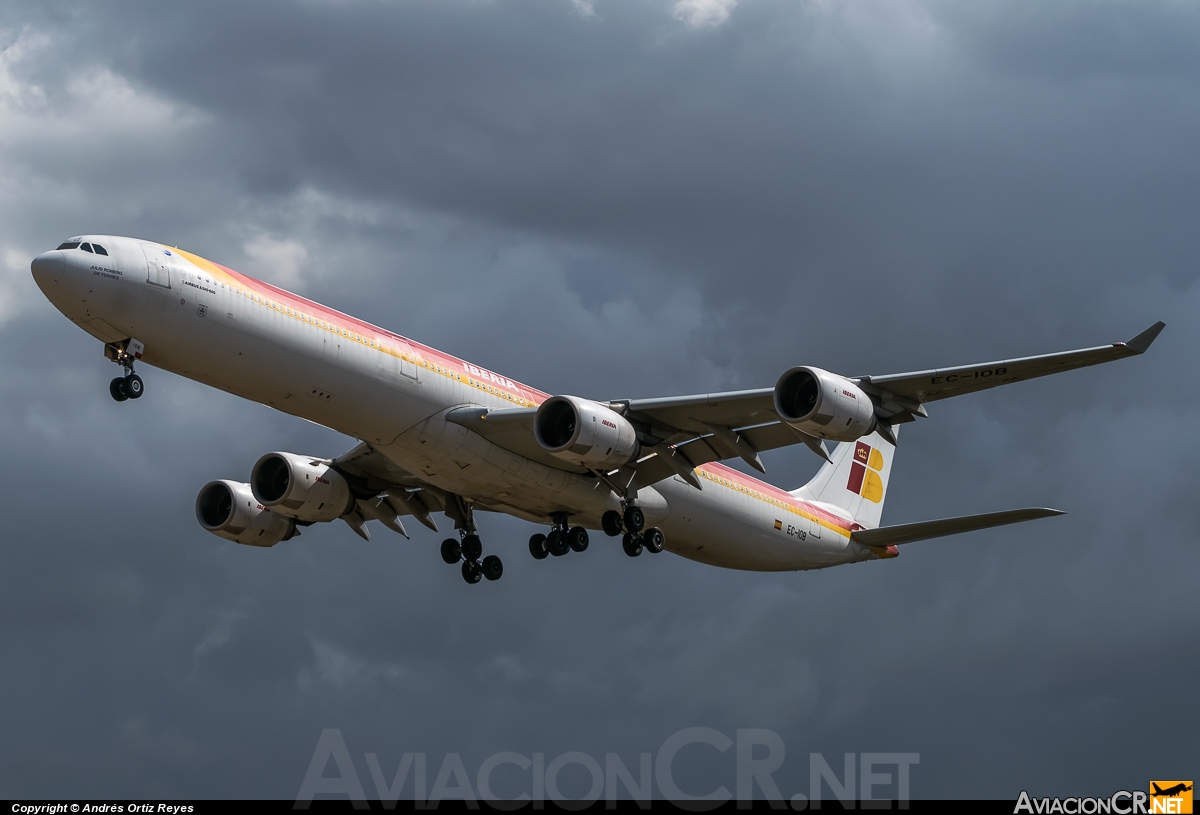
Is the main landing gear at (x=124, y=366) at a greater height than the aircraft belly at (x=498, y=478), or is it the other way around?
the aircraft belly at (x=498, y=478)

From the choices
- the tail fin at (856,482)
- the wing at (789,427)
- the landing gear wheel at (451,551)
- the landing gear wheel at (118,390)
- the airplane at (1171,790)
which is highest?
the tail fin at (856,482)

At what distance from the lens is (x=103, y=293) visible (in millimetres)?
31891

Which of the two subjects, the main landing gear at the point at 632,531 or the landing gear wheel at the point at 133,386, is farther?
the main landing gear at the point at 632,531

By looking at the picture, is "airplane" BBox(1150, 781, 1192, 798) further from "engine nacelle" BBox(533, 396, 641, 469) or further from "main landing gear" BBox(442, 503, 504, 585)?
"main landing gear" BBox(442, 503, 504, 585)

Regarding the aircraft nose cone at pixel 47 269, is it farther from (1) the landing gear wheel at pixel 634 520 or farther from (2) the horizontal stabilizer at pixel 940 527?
(2) the horizontal stabilizer at pixel 940 527

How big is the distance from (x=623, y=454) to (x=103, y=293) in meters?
13.6

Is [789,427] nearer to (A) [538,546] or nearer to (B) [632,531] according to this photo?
(B) [632,531]

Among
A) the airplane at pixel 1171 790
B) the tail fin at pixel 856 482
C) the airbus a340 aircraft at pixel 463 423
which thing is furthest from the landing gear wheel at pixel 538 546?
the airplane at pixel 1171 790

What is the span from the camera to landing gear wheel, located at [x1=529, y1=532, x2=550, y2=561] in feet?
137

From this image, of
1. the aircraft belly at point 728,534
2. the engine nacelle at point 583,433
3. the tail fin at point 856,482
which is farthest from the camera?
the tail fin at point 856,482

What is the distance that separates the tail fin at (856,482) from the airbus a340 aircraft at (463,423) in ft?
14.8

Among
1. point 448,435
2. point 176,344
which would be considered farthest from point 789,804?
point 176,344

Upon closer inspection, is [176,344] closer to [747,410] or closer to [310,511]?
[310,511]

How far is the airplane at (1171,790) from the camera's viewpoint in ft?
112
